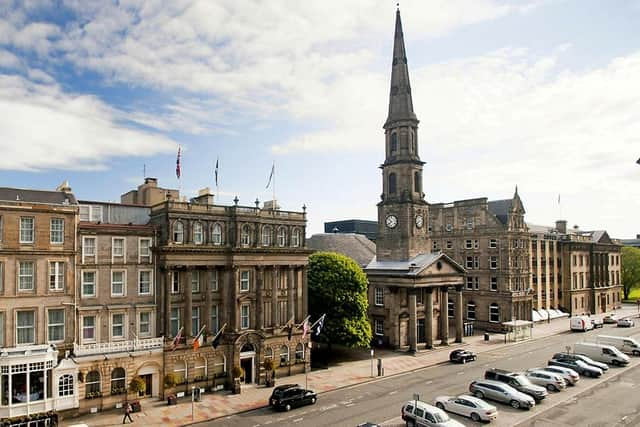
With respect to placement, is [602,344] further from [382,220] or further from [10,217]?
[10,217]

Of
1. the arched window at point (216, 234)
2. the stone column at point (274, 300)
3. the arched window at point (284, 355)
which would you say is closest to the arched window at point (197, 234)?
the arched window at point (216, 234)

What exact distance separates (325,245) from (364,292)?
710 inches

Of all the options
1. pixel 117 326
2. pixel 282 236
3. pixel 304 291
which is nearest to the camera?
pixel 117 326

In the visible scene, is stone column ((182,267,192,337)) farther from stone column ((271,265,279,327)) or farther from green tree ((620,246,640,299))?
green tree ((620,246,640,299))

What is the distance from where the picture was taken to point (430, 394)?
40438mm

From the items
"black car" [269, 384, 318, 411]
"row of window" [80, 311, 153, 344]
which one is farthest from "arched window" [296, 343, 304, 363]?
"row of window" [80, 311, 153, 344]

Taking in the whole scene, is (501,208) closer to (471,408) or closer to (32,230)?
(471,408)

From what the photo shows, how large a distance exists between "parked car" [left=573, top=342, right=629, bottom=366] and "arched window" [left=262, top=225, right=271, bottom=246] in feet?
127

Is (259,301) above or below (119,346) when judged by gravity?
above

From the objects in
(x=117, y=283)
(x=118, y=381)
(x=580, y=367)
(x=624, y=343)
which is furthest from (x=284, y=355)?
(x=624, y=343)

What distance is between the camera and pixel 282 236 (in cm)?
4934

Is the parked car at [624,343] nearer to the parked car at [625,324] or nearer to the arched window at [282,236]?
the parked car at [625,324]

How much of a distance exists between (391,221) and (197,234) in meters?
30.5

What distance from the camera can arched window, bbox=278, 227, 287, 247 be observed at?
161 feet
